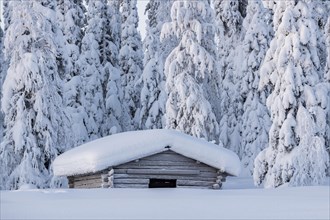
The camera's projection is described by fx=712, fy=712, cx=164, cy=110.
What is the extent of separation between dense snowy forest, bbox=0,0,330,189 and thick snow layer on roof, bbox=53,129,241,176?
16.6 ft

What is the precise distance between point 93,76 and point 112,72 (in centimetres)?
205

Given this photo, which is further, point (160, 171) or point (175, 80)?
point (175, 80)

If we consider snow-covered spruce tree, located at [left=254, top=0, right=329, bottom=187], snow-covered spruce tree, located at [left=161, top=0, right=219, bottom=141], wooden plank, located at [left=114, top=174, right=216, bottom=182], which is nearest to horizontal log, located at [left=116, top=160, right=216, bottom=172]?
wooden plank, located at [left=114, top=174, right=216, bottom=182]

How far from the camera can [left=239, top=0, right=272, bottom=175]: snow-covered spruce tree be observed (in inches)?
1610

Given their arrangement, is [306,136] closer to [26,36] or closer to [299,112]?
[299,112]

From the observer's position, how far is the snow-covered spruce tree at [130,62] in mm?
48375

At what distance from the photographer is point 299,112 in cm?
2683

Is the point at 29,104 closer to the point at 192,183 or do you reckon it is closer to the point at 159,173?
the point at 159,173

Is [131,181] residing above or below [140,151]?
below

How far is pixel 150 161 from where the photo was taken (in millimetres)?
22078

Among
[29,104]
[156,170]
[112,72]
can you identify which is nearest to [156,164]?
[156,170]

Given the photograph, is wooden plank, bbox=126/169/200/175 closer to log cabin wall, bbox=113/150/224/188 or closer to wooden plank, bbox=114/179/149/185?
log cabin wall, bbox=113/150/224/188

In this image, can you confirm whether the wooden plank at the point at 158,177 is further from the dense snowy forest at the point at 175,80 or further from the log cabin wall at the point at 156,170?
the dense snowy forest at the point at 175,80

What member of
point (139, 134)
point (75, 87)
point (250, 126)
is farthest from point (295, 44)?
point (75, 87)
